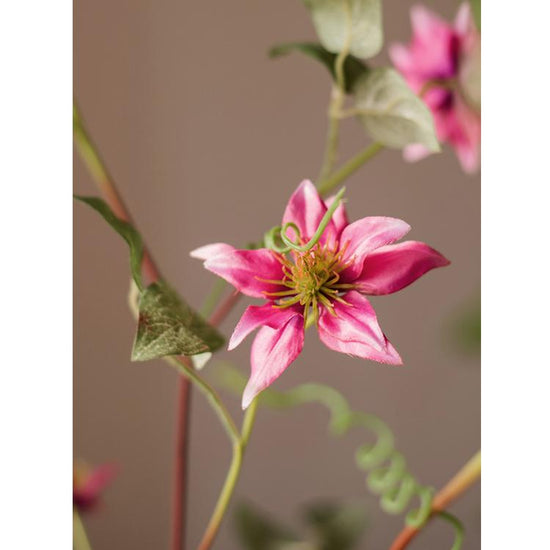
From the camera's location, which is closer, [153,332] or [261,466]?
[153,332]

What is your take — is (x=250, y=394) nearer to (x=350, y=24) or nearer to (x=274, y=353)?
(x=274, y=353)

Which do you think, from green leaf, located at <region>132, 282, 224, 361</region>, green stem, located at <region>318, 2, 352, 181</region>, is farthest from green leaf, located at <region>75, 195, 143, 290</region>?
green stem, located at <region>318, 2, 352, 181</region>

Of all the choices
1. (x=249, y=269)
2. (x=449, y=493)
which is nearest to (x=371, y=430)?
(x=449, y=493)

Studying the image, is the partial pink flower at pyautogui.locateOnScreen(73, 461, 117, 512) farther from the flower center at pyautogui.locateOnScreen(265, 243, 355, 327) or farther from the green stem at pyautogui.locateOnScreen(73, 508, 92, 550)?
the flower center at pyautogui.locateOnScreen(265, 243, 355, 327)

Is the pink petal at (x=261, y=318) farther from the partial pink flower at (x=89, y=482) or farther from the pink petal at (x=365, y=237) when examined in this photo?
the partial pink flower at (x=89, y=482)
